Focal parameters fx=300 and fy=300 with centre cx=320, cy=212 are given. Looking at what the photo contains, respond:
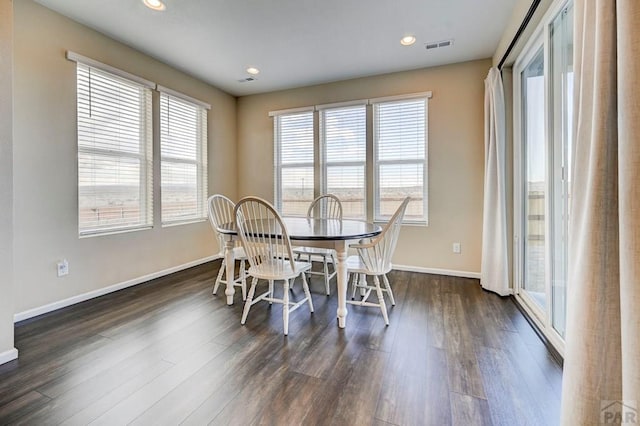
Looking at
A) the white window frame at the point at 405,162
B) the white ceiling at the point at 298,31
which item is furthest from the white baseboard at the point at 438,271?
the white ceiling at the point at 298,31

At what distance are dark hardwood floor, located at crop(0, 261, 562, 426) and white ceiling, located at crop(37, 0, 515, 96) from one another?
262 centimetres

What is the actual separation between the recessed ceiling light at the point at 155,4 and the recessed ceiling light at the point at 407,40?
88.2 inches

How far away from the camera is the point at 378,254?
236 cm

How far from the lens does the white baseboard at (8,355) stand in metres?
1.80

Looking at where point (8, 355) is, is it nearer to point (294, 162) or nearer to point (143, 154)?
point (143, 154)

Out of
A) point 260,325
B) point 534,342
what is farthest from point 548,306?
point 260,325

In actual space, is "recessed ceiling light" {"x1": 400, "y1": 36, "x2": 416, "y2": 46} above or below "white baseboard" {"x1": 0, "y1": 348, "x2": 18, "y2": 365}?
above

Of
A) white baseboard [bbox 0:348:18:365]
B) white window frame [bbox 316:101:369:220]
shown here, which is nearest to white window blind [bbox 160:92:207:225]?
white window frame [bbox 316:101:369:220]

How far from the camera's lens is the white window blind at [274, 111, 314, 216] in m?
4.52

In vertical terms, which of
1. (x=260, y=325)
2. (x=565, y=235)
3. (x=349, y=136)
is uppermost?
(x=349, y=136)

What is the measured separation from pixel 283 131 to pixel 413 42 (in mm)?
2231

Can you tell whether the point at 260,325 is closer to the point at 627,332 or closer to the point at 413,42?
the point at 627,332

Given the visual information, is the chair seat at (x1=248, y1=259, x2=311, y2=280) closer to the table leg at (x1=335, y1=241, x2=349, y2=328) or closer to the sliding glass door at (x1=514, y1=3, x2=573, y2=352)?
the table leg at (x1=335, y1=241, x2=349, y2=328)

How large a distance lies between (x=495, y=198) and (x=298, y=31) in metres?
2.61
